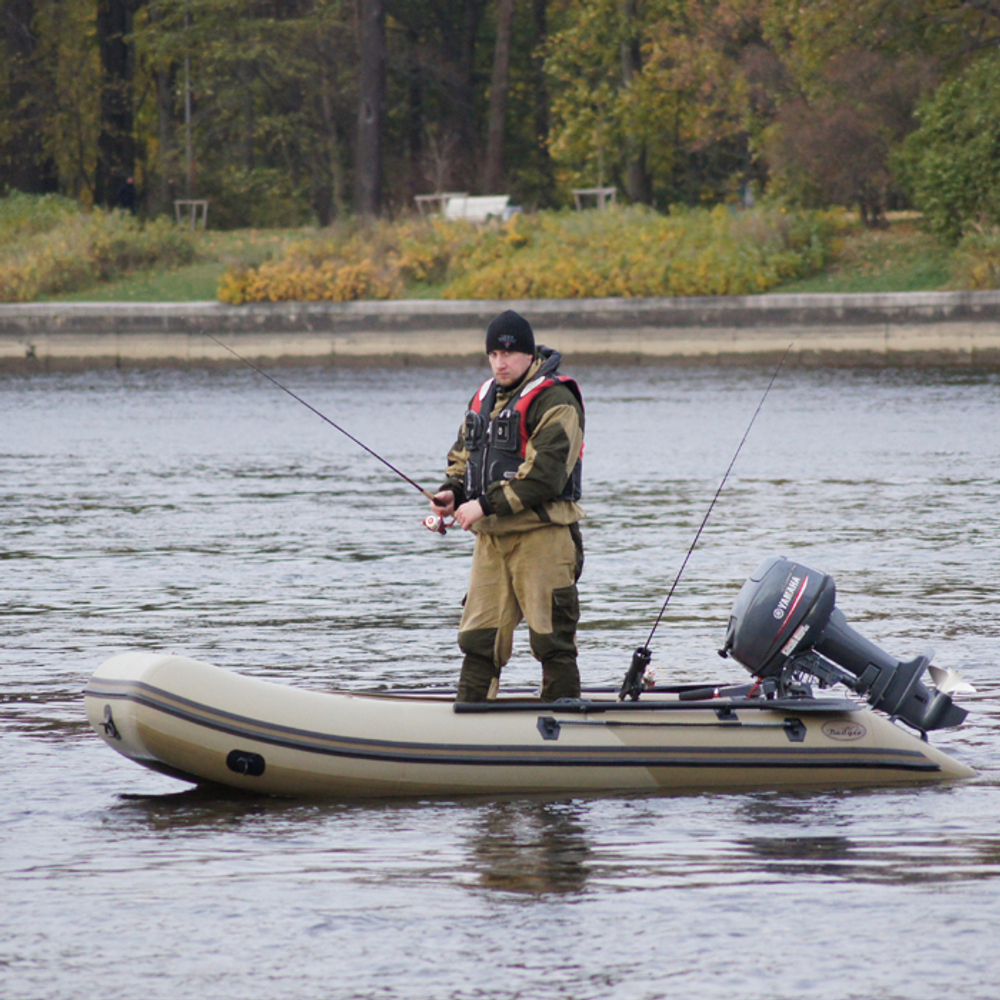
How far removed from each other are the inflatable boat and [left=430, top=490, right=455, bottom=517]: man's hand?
26.0 inches

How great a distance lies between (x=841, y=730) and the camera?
654 centimetres

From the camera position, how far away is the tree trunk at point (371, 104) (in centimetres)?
4144

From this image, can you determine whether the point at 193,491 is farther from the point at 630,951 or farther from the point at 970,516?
the point at 630,951

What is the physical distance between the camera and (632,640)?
9.53 m

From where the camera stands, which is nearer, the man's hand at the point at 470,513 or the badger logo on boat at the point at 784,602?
the man's hand at the point at 470,513

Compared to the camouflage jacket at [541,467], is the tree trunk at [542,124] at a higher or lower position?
higher

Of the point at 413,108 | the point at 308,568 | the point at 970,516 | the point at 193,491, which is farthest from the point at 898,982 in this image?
the point at 413,108

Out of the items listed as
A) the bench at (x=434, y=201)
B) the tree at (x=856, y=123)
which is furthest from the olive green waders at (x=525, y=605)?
the bench at (x=434, y=201)

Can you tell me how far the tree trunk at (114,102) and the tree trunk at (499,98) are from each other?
9.46 metres

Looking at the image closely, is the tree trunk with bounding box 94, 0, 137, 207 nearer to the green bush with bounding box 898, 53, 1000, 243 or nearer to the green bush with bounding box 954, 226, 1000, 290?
the green bush with bounding box 898, 53, 1000, 243

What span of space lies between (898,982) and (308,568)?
26.2ft

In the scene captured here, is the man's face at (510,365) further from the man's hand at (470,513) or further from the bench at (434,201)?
the bench at (434,201)

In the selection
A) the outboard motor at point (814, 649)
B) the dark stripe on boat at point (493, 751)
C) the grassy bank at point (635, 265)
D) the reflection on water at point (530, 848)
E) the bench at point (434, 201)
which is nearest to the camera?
the reflection on water at point (530, 848)

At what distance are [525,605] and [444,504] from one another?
446 millimetres
